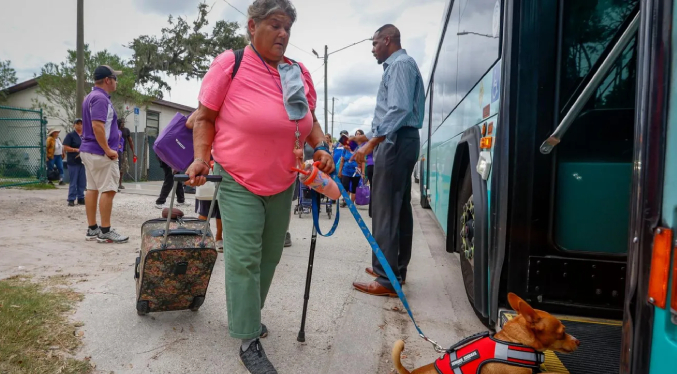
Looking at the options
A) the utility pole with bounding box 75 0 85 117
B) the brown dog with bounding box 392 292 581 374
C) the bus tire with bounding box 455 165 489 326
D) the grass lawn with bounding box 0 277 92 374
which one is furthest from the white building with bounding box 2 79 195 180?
the brown dog with bounding box 392 292 581 374

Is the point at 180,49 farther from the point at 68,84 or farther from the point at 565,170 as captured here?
the point at 565,170

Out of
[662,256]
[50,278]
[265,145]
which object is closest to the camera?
[662,256]

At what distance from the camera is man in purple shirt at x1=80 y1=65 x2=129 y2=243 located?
475 centimetres

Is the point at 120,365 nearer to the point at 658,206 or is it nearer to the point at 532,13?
the point at 658,206

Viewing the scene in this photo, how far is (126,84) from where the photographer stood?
17.8 m

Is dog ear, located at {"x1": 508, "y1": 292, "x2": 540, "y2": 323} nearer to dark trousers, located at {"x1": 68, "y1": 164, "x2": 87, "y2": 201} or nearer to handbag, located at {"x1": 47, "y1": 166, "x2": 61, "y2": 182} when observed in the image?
dark trousers, located at {"x1": 68, "y1": 164, "x2": 87, "y2": 201}

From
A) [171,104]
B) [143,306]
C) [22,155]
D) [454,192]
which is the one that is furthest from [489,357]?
[171,104]

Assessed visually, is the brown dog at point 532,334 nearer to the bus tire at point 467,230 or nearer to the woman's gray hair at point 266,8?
the bus tire at point 467,230

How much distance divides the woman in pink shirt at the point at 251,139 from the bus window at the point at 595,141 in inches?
60.0

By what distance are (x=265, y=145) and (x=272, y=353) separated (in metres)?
1.25

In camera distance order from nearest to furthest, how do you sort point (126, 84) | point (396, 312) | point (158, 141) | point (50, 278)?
point (158, 141), point (396, 312), point (50, 278), point (126, 84)

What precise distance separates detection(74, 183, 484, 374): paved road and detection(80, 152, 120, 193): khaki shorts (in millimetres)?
1429

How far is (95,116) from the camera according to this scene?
473 centimetres

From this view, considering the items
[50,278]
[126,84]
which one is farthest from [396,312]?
[126,84]
